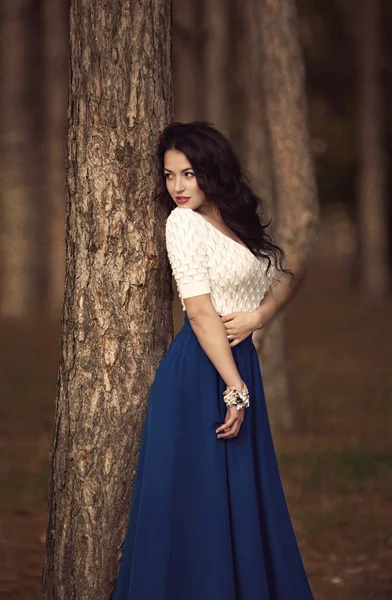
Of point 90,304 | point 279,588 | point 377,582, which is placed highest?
point 90,304

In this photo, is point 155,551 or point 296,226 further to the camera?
point 296,226

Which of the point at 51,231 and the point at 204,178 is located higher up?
the point at 51,231

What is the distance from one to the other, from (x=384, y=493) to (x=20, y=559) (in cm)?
285

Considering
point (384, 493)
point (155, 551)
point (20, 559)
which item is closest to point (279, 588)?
point (155, 551)

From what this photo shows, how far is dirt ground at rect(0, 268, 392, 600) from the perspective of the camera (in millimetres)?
5840

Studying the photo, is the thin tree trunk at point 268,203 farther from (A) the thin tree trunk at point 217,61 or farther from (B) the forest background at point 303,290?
(A) the thin tree trunk at point 217,61

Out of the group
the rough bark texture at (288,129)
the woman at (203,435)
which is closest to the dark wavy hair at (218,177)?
the woman at (203,435)

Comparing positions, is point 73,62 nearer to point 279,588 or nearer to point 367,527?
point 279,588

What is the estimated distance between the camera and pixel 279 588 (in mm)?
4242

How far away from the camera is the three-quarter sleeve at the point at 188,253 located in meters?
3.93

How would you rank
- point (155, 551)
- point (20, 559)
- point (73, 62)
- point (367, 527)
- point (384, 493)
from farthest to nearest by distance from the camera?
1. point (384, 493)
2. point (367, 527)
3. point (20, 559)
4. point (73, 62)
5. point (155, 551)

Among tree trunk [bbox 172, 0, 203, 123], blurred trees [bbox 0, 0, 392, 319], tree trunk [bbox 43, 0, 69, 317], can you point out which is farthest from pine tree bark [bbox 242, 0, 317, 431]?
tree trunk [bbox 43, 0, 69, 317]

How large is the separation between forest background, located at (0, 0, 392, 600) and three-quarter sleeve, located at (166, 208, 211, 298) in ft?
7.93

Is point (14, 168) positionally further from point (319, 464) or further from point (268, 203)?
point (319, 464)
